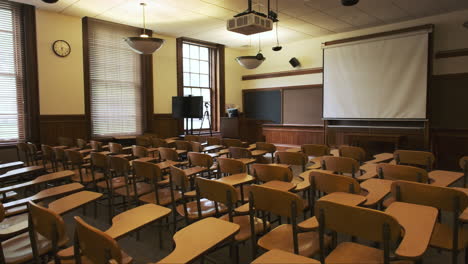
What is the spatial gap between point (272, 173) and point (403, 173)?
1.25 meters

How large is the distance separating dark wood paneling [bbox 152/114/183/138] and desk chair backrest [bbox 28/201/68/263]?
21.6 feet

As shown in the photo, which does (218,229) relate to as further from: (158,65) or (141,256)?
(158,65)

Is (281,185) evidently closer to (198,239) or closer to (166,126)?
(198,239)

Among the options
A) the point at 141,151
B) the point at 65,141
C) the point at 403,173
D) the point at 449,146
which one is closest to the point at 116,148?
the point at 141,151

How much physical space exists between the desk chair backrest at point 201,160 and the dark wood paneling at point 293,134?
19.0ft

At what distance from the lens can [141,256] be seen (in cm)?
286

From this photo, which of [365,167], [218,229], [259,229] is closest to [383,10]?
[365,167]

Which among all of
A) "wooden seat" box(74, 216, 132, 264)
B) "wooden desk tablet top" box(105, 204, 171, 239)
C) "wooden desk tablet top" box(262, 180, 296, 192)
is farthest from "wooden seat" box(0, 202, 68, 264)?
"wooden desk tablet top" box(262, 180, 296, 192)

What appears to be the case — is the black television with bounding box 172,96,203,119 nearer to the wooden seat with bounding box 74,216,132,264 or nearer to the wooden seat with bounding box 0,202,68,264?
the wooden seat with bounding box 0,202,68,264

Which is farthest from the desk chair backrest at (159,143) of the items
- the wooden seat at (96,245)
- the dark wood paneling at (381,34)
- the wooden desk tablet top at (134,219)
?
the dark wood paneling at (381,34)

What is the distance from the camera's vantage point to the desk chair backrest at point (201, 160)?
3.79 metres

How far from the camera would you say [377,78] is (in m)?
7.50

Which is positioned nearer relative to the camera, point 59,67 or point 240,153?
point 240,153

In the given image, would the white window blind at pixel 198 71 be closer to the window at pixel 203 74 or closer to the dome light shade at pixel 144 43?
the window at pixel 203 74
